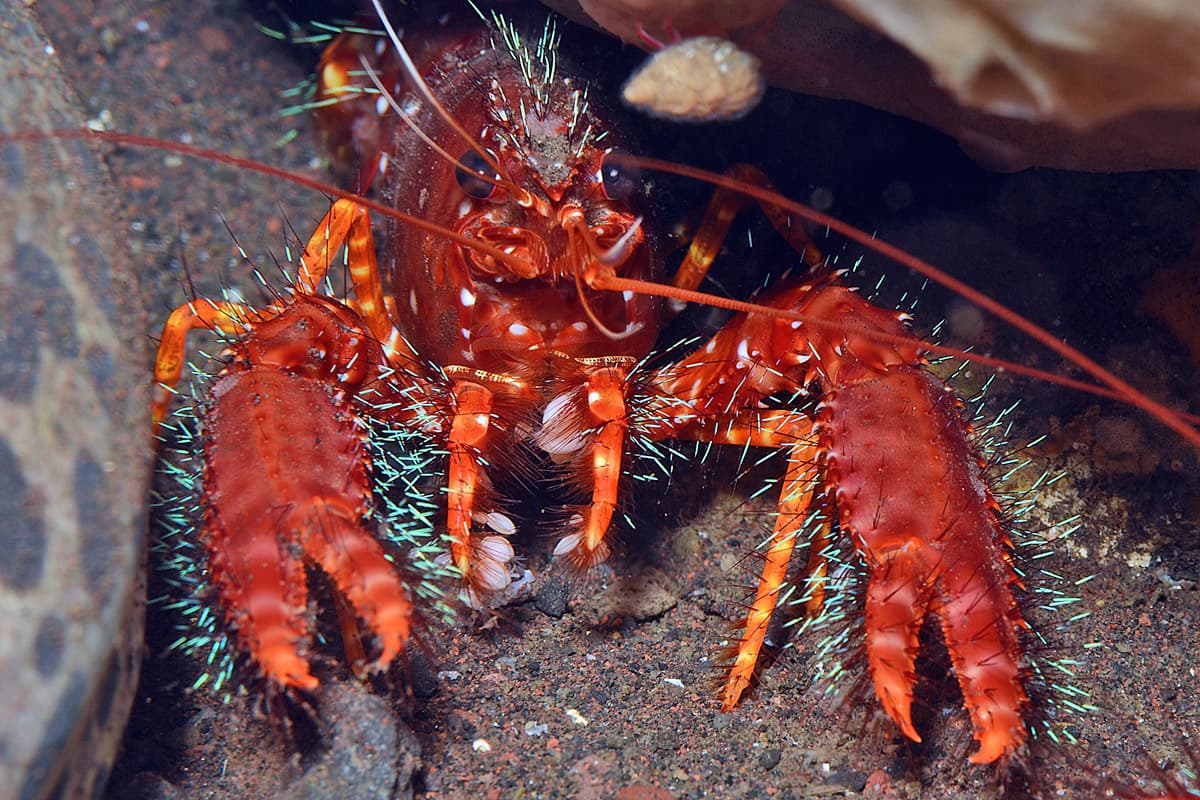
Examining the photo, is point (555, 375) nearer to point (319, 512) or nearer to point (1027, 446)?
point (319, 512)

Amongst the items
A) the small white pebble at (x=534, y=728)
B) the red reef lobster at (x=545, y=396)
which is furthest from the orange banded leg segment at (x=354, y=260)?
the small white pebble at (x=534, y=728)

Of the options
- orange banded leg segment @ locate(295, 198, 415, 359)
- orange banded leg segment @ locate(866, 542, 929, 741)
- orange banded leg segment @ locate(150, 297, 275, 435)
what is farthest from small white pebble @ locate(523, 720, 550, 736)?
orange banded leg segment @ locate(150, 297, 275, 435)

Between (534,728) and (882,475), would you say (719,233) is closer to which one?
(882,475)

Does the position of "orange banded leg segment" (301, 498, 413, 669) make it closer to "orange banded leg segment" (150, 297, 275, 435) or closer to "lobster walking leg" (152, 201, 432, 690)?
"lobster walking leg" (152, 201, 432, 690)

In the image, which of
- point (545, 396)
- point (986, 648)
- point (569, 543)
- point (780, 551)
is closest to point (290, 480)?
point (569, 543)

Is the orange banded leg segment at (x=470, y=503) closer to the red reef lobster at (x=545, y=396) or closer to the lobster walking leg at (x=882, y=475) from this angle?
the red reef lobster at (x=545, y=396)

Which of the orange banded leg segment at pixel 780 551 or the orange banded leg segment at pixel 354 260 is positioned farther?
the orange banded leg segment at pixel 354 260
